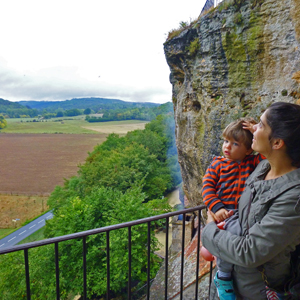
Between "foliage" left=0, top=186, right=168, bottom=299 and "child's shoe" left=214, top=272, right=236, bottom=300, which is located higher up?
"child's shoe" left=214, top=272, right=236, bottom=300

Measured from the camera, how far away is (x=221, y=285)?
1.68 meters

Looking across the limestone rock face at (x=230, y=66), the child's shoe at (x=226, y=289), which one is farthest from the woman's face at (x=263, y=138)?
the limestone rock face at (x=230, y=66)

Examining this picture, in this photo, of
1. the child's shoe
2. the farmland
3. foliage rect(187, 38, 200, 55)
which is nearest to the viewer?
the child's shoe

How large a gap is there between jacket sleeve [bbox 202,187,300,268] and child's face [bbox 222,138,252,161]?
0.86 m

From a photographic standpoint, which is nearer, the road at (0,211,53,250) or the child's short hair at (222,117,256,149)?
the child's short hair at (222,117,256,149)

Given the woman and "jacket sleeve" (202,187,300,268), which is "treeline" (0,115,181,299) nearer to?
the woman

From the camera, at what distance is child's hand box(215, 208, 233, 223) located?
1.84m

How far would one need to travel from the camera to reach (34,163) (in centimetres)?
5253

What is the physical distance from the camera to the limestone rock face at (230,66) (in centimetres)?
503

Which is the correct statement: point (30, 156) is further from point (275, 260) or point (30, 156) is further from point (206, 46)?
point (275, 260)

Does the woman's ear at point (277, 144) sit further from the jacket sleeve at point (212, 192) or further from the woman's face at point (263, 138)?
the jacket sleeve at point (212, 192)

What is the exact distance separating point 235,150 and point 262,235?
99cm

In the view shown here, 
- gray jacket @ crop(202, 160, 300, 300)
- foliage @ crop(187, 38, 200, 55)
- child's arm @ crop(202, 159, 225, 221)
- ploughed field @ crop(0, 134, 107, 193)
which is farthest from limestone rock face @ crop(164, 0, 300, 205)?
ploughed field @ crop(0, 134, 107, 193)

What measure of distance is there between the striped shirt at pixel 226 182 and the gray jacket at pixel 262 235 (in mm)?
401
